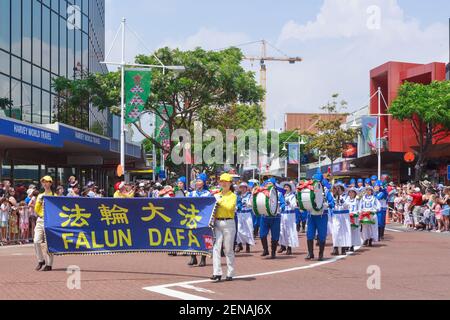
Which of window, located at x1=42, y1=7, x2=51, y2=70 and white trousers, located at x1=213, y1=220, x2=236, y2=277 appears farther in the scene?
window, located at x1=42, y1=7, x2=51, y2=70

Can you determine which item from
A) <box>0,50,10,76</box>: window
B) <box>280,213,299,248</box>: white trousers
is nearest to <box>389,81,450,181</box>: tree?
<box>0,50,10,76</box>: window

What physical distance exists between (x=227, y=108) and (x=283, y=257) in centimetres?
3646

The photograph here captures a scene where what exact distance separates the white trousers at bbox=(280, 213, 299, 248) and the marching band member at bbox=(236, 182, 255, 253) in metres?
0.88

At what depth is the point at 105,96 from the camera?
36.9 meters

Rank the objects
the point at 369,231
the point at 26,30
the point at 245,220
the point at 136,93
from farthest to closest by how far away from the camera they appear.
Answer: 1. the point at 26,30
2. the point at 136,93
3. the point at 369,231
4. the point at 245,220

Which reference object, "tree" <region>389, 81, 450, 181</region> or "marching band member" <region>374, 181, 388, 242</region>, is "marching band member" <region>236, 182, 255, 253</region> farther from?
"tree" <region>389, 81, 450, 181</region>

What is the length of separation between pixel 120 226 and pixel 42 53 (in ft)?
73.0

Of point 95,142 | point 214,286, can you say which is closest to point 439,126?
point 95,142

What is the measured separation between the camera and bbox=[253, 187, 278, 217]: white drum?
54.7ft

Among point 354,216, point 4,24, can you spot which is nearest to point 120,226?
point 354,216

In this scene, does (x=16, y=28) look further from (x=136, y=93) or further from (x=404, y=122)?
(x=404, y=122)

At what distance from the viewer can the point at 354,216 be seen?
18656 millimetres

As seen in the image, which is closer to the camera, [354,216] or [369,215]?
[354,216]

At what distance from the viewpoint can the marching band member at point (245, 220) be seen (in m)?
18.5
